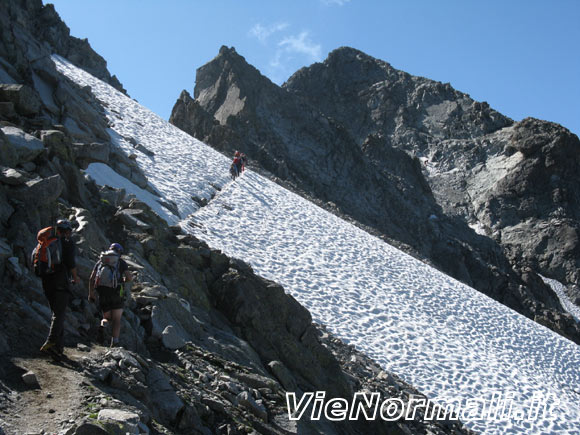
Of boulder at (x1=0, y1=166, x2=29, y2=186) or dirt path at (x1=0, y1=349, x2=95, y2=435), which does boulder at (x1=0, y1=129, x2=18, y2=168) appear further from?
dirt path at (x1=0, y1=349, x2=95, y2=435)

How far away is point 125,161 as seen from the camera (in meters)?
20.0

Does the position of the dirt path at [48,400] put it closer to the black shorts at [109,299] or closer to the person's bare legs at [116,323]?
the person's bare legs at [116,323]

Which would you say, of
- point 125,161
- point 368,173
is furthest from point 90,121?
point 368,173

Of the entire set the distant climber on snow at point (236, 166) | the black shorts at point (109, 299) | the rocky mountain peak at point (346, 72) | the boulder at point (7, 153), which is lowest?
the black shorts at point (109, 299)

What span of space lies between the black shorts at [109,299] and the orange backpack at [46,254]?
1.01 metres

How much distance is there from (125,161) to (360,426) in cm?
1324

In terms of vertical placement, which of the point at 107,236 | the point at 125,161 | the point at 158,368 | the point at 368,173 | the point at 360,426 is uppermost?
the point at 368,173

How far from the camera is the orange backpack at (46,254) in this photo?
7.32m

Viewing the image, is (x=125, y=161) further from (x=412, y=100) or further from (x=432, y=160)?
(x=412, y=100)

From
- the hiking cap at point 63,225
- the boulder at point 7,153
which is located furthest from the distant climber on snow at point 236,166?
the hiking cap at point 63,225

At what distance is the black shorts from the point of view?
820 centimetres

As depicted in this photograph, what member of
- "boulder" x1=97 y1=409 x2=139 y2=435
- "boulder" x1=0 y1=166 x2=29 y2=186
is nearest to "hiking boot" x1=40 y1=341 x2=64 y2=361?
"boulder" x1=97 y1=409 x2=139 y2=435

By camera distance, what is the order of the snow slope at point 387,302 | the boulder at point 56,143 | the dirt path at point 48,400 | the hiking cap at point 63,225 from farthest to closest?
the snow slope at point 387,302
the boulder at point 56,143
the hiking cap at point 63,225
the dirt path at point 48,400

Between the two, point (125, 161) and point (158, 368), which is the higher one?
point (125, 161)
